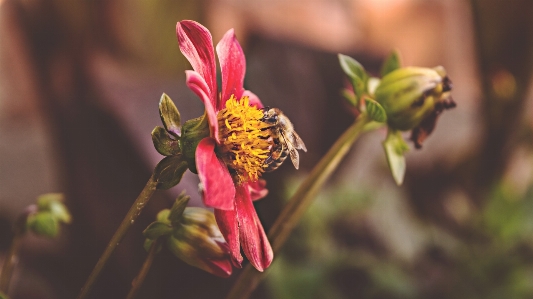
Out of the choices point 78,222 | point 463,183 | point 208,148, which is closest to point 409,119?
point 208,148

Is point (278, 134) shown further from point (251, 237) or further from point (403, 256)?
point (403, 256)

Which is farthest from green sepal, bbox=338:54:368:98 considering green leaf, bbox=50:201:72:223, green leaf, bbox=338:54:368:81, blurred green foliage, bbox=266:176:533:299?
blurred green foliage, bbox=266:176:533:299

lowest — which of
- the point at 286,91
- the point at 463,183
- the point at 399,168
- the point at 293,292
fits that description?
the point at 463,183

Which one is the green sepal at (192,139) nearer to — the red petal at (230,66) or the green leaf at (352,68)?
the red petal at (230,66)

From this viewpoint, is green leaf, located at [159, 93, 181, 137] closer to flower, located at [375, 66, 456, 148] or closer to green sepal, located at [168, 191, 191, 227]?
green sepal, located at [168, 191, 191, 227]

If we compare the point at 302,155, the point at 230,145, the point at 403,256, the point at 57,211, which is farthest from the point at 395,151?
the point at 403,256

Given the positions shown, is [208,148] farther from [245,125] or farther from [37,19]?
[37,19]

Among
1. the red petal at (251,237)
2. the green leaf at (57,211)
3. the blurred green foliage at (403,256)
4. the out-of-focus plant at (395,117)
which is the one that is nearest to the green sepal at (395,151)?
the out-of-focus plant at (395,117)
